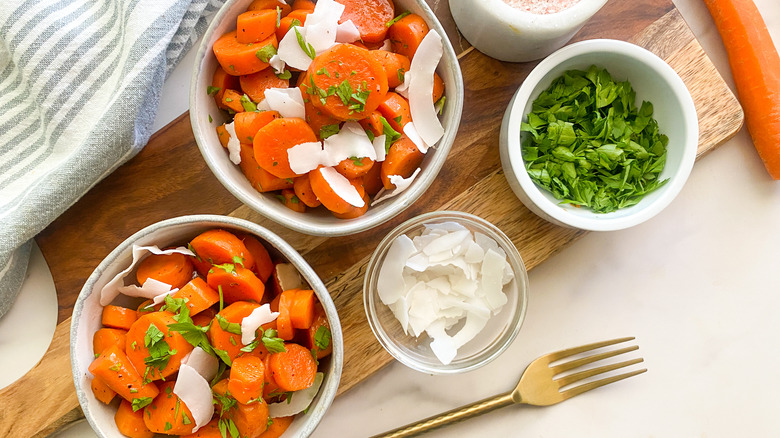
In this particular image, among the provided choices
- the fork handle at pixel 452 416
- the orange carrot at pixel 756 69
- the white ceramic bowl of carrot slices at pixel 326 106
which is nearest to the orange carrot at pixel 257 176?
the white ceramic bowl of carrot slices at pixel 326 106

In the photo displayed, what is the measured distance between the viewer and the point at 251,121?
1135 millimetres

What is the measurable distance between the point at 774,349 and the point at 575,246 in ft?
1.99

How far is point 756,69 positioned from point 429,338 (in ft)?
3.35

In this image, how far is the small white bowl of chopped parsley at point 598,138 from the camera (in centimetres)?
128

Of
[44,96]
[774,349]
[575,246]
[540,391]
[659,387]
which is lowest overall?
[774,349]

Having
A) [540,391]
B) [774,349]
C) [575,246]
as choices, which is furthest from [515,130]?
[774,349]

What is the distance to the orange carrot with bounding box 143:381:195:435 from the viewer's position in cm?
112

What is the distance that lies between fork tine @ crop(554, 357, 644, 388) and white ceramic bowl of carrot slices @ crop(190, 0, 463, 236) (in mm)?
645

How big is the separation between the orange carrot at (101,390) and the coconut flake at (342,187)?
573mm

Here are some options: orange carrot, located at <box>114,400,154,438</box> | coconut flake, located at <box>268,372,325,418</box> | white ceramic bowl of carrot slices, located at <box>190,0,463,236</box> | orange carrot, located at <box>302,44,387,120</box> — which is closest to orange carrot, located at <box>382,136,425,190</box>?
white ceramic bowl of carrot slices, located at <box>190,0,463,236</box>

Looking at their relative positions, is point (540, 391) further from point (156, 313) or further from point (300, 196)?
point (156, 313)

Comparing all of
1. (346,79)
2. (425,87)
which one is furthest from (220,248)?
(425,87)

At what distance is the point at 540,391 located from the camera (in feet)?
4.86

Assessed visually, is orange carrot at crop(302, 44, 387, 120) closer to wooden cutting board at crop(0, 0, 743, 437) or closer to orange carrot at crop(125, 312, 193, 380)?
wooden cutting board at crop(0, 0, 743, 437)
